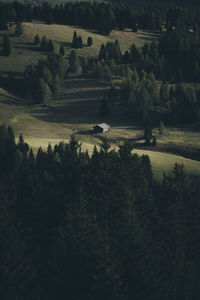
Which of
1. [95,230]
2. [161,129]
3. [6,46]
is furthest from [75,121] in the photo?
[95,230]

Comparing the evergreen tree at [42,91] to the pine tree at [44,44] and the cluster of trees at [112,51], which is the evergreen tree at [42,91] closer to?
the cluster of trees at [112,51]

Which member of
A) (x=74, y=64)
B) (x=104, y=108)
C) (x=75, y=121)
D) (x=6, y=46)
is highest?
(x=6, y=46)

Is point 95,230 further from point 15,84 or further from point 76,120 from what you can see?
point 15,84

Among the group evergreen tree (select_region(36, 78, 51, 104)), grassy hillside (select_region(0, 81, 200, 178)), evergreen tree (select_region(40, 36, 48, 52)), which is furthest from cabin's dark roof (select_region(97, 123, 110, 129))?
evergreen tree (select_region(40, 36, 48, 52))

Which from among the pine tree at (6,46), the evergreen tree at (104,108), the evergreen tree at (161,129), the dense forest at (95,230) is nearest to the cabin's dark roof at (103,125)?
the evergreen tree at (161,129)

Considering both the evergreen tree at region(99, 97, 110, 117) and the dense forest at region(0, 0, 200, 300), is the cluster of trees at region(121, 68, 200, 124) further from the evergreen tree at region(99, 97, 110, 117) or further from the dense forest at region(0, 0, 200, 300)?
the dense forest at region(0, 0, 200, 300)

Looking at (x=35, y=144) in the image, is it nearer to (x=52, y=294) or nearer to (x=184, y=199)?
(x=184, y=199)
